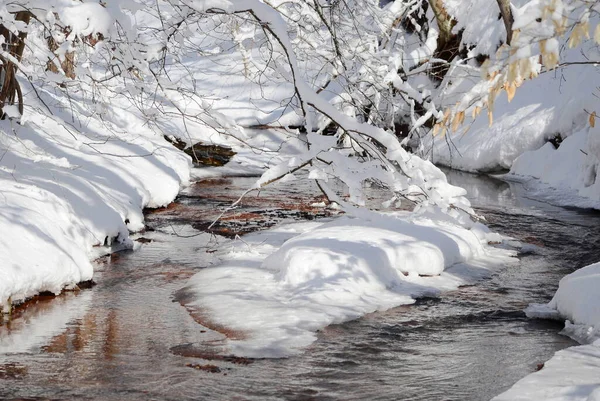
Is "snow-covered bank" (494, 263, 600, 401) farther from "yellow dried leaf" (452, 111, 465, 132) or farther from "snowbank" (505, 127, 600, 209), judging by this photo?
"snowbank" (505, 127, 600, 209)

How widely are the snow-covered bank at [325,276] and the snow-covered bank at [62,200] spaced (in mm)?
1558

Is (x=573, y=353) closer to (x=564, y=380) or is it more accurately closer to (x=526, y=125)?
(x=564, y=380)

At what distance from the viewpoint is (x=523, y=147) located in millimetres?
22328

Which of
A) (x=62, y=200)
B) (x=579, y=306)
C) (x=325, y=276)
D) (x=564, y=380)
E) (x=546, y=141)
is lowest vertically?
(x=564, y=380)

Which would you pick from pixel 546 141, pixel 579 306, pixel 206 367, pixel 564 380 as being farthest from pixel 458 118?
pixel 546 141

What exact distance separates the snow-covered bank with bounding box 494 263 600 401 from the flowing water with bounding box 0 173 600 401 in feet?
0.61

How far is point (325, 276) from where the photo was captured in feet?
30.4

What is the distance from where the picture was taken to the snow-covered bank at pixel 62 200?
8672mm

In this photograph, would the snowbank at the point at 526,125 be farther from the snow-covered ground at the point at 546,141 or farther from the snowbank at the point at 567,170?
the snowbank at the point at 567,170

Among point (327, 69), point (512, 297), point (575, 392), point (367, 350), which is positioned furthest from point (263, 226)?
point (575, 392)

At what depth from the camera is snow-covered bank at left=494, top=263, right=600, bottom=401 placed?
5768 mm

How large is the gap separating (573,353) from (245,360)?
9.07 feet

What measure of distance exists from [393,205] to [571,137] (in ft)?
21.9

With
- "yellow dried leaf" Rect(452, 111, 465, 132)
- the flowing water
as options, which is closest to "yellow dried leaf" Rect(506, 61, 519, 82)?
"yellow dried leaf" Rect(452, 111, 465, 132)
